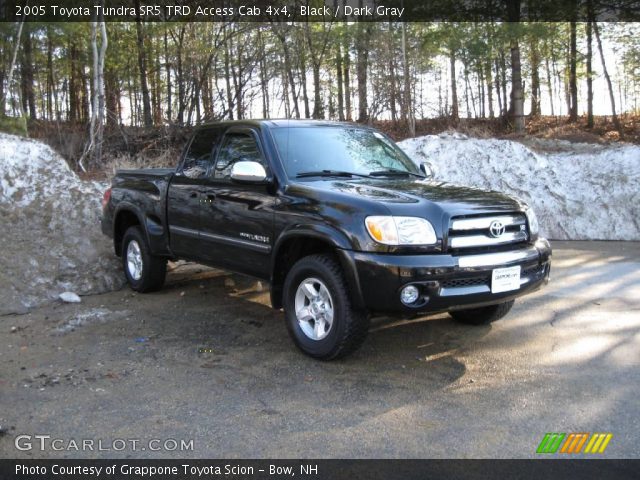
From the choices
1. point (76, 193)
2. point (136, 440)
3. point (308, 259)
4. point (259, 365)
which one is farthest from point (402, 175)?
point (76, 193)

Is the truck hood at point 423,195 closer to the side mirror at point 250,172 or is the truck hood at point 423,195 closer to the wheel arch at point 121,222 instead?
the side mirror at point 250,172

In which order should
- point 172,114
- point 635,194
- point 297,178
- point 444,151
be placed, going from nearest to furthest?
point 297,178, point 635,194, point 444,151, point 172,114

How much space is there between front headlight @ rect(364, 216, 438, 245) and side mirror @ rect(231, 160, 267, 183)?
126cm

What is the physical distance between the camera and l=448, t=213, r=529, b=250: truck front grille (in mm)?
4422

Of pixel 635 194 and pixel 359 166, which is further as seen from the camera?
pixel 635 194

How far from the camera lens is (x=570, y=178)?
11.7 meters

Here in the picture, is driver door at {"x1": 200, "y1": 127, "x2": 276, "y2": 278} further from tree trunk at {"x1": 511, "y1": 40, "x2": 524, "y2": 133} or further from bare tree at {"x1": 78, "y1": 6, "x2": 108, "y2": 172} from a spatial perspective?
tree trunk at {"x1": 511, "y1": 40, "x2": 524, "y2": 133}

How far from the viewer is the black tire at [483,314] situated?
5566mm

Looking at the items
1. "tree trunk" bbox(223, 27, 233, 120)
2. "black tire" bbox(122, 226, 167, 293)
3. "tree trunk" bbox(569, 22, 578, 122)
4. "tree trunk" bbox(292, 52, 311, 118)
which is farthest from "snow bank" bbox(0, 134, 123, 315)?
"tree trunk" bbox(569, 22, 578, 122)

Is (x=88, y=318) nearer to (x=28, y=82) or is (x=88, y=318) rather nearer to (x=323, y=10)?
(x=323, y=10)

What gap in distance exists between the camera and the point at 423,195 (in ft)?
15.4

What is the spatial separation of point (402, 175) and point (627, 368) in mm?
2471

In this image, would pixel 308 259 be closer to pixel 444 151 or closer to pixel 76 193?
pixel 76 193

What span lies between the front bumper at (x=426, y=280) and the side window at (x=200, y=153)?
246 cm
